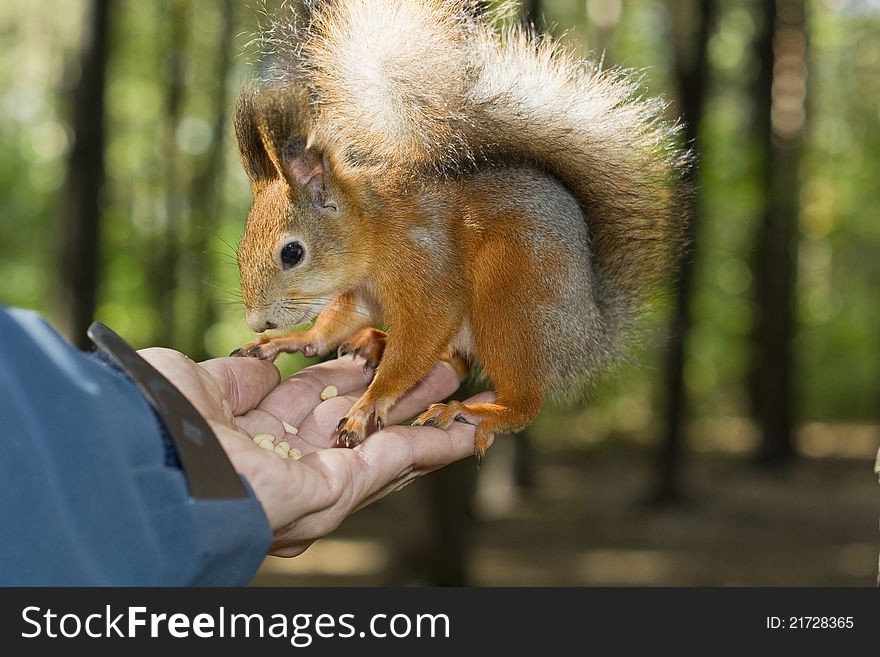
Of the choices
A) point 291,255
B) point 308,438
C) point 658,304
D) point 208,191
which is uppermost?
point 208,191

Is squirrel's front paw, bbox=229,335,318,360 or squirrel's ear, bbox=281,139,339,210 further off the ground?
squirrel's ear, bbox=281,139,339,210

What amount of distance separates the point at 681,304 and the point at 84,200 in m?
4.94

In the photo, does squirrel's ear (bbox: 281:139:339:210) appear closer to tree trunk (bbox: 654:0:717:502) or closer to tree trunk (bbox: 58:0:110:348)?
tree trunk (bbox: 58:0:110:348)

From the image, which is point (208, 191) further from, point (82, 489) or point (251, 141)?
point (82, 489)

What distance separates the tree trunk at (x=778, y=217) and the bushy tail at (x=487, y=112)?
8.06 m

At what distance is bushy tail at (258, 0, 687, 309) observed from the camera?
1941mm

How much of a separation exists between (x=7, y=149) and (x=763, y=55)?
11.6 meters

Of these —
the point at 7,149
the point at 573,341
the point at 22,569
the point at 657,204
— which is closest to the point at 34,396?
the point at 22,569

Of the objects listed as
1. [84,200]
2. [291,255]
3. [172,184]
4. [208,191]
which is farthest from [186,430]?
[208,191]

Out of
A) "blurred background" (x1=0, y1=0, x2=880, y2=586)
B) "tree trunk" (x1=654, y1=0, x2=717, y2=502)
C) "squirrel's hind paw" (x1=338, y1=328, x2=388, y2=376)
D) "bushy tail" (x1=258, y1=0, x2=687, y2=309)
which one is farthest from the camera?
"tree trunk" (x1=654, y1=0, x2=717, y2=502)

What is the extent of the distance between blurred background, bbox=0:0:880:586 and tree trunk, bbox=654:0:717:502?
2cm

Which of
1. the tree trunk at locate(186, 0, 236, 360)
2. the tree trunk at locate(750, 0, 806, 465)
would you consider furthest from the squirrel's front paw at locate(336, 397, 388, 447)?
the tree trunk at locate(186, 0, 236, 360)

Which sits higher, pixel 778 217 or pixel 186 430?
pixel 778 217

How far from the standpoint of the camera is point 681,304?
8031 mm
